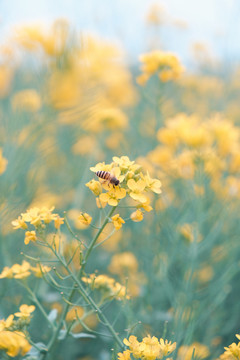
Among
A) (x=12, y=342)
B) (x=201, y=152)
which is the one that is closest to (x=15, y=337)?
(x=12, y=342)

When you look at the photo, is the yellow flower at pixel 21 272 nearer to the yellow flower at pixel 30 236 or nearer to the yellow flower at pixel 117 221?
the yellow flower at pixel 30 236

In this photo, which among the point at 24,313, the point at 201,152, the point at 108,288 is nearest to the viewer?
the point at 24,313

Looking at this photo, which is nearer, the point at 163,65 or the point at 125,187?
the point at 125,187

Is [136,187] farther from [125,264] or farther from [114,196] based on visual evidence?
[125,264]

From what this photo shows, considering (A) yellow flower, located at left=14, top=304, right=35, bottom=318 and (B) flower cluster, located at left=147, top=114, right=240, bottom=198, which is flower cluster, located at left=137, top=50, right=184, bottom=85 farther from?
(A) yellow flower, located at left=14, top=304, right=35, bottom=318

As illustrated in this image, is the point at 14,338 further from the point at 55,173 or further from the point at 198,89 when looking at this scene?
the point at 198,89

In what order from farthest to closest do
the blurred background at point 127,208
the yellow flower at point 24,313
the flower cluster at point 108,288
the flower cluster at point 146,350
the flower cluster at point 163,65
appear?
1. the flower cluster at point 163,65
2. the blurred background at point 127,208
3. the flower cluster at point 108,288
4. the yellow flower at point 24,313
5. the flower cluster at point 146,350

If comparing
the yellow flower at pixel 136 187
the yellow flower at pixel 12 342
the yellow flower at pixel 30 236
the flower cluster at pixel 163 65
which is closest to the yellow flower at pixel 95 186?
the yellow flower at pixel 136 187

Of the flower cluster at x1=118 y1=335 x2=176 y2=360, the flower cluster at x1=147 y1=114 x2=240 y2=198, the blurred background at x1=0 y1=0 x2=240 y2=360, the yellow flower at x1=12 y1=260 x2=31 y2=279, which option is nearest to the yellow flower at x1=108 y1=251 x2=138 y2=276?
the blurred background at x1=0 y1=0 x2=240 y2=360

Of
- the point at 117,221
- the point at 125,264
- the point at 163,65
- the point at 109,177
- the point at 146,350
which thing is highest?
the point at 163,65
